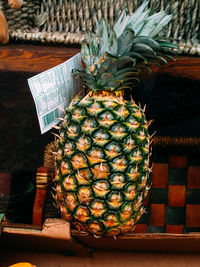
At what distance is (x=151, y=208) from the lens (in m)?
1.10

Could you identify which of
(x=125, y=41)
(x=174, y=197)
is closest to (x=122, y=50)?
(x=125, y=41)

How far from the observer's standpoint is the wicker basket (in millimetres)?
941

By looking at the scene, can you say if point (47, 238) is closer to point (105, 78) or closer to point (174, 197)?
point (105, 78)

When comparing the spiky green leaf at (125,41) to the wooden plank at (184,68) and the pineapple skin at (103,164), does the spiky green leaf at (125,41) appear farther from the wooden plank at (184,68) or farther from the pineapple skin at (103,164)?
the wooden plank at (184,68)

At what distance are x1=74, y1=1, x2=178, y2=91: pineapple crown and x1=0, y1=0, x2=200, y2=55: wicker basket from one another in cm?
21

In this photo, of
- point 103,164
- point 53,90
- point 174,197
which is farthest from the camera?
point 174,197

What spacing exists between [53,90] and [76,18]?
12.6 inches

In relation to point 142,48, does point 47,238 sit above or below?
below

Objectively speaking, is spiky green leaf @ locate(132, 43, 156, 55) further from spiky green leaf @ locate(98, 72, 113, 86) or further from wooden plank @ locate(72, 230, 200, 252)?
wooden plank @ locate(72, 230, 200, 252)

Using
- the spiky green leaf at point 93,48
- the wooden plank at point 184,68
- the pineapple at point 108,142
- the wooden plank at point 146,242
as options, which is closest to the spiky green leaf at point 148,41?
the pineapple at point 108,142

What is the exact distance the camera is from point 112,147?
2.25 feet

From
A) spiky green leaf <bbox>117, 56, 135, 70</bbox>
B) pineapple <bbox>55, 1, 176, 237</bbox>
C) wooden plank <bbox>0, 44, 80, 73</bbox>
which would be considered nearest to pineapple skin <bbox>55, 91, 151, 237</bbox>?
pineapple <bbox>55, 1, 176, 237</bbox>

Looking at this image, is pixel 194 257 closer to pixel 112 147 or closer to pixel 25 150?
pixel 112 147

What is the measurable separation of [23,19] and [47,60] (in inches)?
6.8
